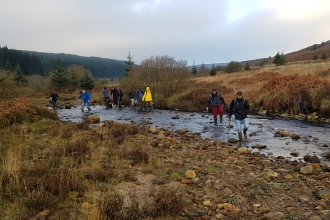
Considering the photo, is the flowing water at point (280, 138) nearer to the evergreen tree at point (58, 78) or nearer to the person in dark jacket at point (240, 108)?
the person in dark jacket at point (240, 108)

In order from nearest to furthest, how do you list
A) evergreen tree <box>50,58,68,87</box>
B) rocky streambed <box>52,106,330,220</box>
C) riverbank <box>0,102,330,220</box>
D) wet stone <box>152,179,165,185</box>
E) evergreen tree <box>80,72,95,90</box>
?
1. riverbank <box>0,102,330,220</box>
2. rocky streambed <box>52,106,330,220</box>
3. wet stone <box>152,179,165,185</box>
4. evergreen tree <box>80,72,95,90</box>
5. evergreen tree <box>50,58,68,87</box>

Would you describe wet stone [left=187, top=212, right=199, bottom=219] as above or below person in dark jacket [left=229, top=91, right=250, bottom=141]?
below

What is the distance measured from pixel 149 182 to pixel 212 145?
4917 mm

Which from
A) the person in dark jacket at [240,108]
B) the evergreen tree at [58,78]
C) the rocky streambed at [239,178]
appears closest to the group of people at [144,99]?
the rocky streambed at [239,178]

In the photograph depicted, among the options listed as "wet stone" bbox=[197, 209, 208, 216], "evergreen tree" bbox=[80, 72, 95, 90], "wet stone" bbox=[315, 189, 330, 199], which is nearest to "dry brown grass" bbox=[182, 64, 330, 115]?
"wet stone" bbox=[315, 189, 330, 199]

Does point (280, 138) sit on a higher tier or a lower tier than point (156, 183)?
lower

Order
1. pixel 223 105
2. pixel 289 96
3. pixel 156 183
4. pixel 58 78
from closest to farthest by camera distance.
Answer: pixel 156 183 → pixel 223 105 → pixel 289 96 → pixel 58 78

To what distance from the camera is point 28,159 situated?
7723mm

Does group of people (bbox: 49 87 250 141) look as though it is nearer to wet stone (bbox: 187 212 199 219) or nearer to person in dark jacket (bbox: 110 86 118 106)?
person in dark jacket (bbox: 110 86 118 106)

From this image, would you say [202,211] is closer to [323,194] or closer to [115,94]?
[323,194]

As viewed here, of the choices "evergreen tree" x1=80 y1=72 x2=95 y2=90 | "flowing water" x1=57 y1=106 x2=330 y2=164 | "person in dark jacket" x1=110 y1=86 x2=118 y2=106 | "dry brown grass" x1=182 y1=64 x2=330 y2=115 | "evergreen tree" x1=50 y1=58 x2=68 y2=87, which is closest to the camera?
"flowing water" x1=57 y1=106 x2=330 y2=164

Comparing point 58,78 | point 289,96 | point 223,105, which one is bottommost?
point 223,105

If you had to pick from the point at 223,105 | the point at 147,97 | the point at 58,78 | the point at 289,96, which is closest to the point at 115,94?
the point at 147,97

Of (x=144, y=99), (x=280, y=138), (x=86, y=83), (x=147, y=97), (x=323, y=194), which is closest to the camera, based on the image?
(x=323, y=194)
